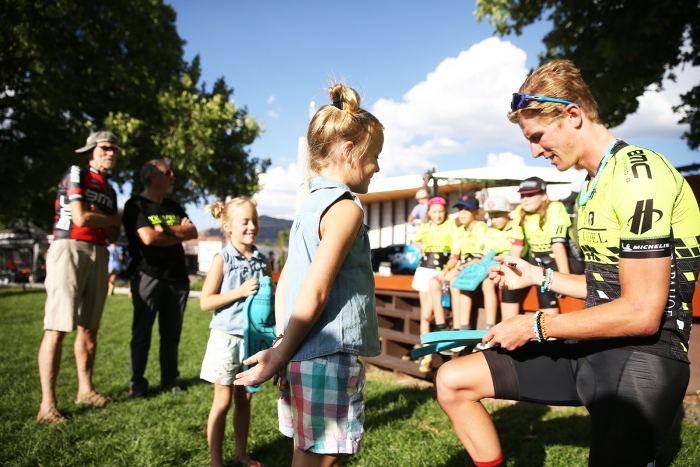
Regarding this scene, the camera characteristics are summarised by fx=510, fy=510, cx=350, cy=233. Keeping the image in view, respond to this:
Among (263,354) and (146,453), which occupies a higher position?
(263,354)

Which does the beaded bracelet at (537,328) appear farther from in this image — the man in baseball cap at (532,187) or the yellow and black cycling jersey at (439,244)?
the yellow and black cycling jersey at (439,244)

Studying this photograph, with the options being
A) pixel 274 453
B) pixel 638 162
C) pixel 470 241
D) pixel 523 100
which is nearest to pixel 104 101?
pixel 470 241

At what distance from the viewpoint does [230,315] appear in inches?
131

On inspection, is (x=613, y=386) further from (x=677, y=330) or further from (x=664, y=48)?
(x=664, y=48)

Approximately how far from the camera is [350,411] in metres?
1.87

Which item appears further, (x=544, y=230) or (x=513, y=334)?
(x=544, y=230)

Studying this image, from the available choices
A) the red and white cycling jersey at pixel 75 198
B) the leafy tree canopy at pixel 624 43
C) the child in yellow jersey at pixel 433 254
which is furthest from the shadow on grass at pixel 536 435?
the leafy tree canopy at pixel 624 43

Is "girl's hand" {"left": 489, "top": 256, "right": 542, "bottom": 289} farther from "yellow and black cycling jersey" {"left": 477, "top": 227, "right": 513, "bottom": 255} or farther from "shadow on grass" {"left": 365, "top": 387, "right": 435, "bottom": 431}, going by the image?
"yellow and black cycling jersey" {"left": 477, "top": 227, "right": 513, "bottom": 255}

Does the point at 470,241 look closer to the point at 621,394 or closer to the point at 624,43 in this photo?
the point at 624,43

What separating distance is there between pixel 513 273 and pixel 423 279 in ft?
10.6

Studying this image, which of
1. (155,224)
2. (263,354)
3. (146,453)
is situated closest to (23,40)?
(155,224)

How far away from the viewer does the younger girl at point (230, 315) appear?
3145 millimetres

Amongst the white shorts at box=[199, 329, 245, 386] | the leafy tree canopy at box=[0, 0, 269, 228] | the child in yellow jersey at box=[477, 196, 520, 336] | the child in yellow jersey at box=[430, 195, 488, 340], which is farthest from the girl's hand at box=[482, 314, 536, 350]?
the leafy tree canopy at box=[0, 0, 269, 228]

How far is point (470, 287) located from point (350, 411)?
9.29 feet
